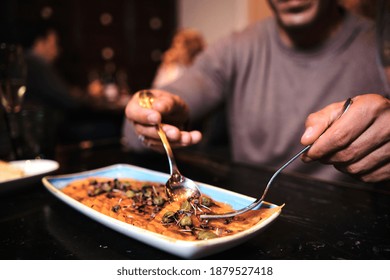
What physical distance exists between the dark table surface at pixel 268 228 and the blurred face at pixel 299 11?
0.62 m

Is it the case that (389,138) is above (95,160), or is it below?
above

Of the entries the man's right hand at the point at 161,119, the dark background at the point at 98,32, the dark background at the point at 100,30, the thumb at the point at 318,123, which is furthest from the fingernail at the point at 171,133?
the dark background at the point at 100,30

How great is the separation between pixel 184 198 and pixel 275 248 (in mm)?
227

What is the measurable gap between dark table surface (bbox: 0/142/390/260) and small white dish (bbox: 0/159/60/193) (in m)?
0.02

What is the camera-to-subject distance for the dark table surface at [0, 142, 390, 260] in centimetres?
63

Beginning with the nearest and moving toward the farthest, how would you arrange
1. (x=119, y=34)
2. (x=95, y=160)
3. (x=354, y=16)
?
1. (x=95, y=160)
2. (x=354, y=16)
3. (x=119, y=34)

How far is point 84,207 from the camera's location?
2.34 ft

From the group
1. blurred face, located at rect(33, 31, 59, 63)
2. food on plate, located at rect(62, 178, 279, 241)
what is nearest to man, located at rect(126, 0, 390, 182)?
food on plate, located at rect(62, 178, 279, 241)

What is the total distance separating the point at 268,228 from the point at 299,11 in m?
0.95

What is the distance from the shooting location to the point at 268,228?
0.71 metres

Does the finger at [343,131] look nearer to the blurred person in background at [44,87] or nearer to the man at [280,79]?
the man at [280,79]

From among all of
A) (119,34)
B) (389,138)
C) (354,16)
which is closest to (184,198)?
(389,138)
